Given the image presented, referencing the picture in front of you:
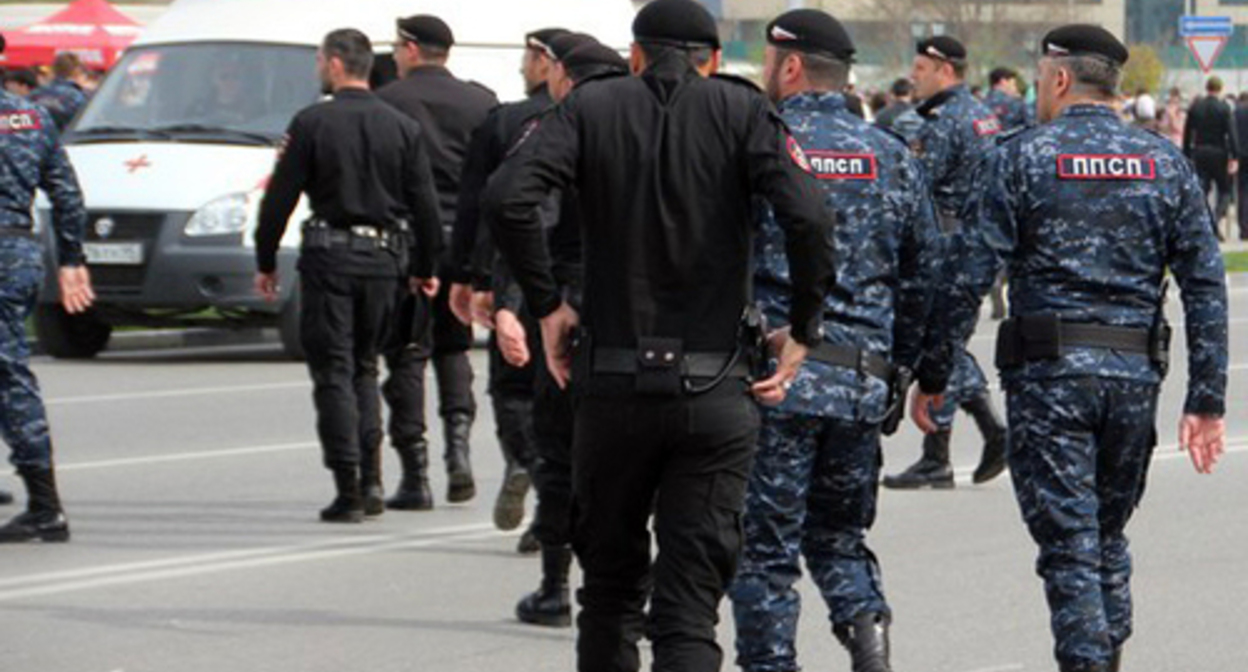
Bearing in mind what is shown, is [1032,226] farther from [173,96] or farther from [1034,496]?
[173,96]

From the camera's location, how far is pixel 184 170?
1773 cm

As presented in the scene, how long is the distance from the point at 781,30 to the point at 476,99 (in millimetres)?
4998

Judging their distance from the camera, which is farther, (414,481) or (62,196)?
(414,481)

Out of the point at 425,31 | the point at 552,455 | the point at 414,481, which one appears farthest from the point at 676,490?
the point at 425,31

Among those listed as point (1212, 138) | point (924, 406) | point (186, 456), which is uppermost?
point (924, 406)

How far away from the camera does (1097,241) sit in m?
7.18

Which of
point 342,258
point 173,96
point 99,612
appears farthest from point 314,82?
point 99,612

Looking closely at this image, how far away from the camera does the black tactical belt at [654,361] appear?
6293mm

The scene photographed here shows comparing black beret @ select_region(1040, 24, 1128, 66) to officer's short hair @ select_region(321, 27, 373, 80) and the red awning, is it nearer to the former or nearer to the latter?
officer's short hair @ select_region(321, 27, 373, 80)

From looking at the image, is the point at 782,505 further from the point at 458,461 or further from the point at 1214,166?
the point at 1214,166

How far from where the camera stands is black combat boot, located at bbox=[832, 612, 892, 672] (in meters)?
7.38

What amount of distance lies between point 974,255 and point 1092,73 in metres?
0.54

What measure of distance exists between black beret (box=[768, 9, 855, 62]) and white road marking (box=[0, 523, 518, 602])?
11.4ft

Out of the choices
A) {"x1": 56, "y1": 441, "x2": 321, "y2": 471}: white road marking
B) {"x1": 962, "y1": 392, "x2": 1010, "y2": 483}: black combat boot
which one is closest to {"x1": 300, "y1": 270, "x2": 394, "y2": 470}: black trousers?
{"x1": 56, "y1": 441, "x2": 321, "y2": 471}: white road marking
